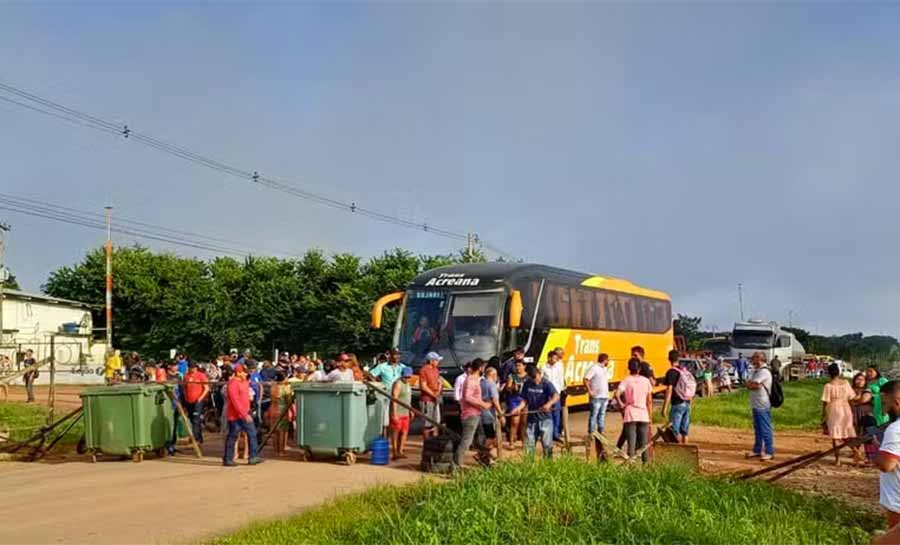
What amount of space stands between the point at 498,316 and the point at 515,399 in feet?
15.1

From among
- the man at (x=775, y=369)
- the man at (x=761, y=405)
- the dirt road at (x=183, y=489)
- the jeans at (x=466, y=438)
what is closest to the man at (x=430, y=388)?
the dirt road at (x=183, y=489)

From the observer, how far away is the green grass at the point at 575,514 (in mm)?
7809

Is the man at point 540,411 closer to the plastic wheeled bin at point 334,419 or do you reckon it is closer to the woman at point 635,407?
the woman at point 635,407

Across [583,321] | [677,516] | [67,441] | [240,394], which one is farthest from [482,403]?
[583,321]

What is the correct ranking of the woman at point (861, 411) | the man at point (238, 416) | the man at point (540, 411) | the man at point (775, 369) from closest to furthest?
the man at point (540, 411), the man at point (238, 416), the woman at point (861, 411), the man at point (775, 369)

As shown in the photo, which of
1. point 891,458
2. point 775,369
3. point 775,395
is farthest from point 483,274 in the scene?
point 891,458

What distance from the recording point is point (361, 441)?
1403 cm

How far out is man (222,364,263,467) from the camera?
13570 mm

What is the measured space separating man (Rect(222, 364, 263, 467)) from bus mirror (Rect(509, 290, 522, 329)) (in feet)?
23.0

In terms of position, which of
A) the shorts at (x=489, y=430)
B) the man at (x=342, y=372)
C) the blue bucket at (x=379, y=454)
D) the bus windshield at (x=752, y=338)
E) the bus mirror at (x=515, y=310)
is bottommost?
the blue bucket at (x=379, y=454)

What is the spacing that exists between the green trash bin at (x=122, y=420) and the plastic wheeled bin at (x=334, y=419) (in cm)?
257

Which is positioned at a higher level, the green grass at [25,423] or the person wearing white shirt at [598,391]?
the person wearing white shirt at [598,391]

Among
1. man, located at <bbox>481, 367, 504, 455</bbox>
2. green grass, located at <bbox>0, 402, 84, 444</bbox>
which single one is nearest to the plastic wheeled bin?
man, located at <bbox>481, 367, 504, 455</bbox>

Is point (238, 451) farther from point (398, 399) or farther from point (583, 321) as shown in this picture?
point (583, 321)
